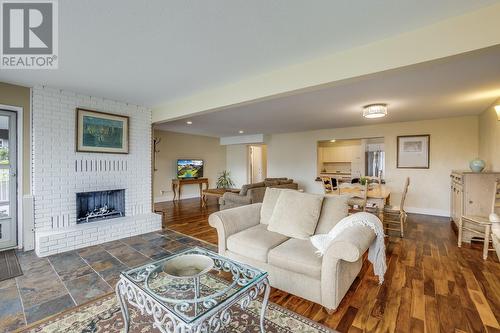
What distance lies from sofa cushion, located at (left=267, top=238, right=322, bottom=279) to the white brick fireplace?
282 cm

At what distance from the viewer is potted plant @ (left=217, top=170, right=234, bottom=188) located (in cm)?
882

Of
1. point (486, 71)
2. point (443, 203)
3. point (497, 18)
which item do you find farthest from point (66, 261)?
point (443, 203)

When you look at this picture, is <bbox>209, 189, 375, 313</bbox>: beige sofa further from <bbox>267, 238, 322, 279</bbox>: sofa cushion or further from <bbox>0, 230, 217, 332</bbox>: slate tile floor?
<bbox>0, 230, 217, 332</bbox>: slate tile floor

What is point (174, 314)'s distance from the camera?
47.1 inches

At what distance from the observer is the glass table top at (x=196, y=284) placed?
4.29ft

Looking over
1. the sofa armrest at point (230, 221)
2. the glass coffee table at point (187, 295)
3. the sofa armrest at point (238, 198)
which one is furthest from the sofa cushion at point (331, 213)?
the sofa armrest at point (238, 198)

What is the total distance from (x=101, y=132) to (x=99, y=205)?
Result: 1250mm

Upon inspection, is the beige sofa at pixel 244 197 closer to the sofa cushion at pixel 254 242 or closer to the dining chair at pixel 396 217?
the sofa cushion at pixel 254 242

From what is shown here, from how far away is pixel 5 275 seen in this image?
96.4 inches

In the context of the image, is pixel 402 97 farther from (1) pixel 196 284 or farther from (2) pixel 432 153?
(1) pixel 196 284

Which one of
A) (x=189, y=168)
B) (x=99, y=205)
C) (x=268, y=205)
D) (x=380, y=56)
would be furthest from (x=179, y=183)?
(x=380, y=56)

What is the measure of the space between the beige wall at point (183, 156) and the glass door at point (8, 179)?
364 centimetres

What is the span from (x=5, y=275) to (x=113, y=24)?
286 centimetres

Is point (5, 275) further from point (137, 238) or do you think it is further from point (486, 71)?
point (486, 71)
